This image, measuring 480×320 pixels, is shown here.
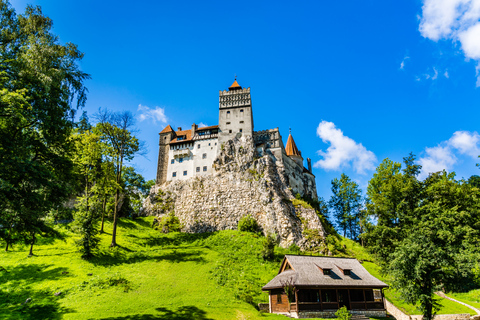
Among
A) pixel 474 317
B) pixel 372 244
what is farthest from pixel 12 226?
pixel 372 244

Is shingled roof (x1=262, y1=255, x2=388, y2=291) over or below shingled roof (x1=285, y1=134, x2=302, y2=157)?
below

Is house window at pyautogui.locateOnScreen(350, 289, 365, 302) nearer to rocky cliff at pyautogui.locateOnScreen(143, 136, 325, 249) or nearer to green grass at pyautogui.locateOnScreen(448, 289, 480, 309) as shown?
green grass at pyautogui.locateOnScreen(448, 289, 480, 309)

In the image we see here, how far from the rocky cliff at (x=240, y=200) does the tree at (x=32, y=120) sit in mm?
37133

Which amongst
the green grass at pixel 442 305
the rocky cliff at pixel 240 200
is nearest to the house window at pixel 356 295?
the green grass at pixel 442 305

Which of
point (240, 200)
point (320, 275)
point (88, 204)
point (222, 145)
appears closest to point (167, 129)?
point (222, 145)

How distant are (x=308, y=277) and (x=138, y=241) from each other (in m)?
26.0

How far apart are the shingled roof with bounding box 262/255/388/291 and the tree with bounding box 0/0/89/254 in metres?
22.3

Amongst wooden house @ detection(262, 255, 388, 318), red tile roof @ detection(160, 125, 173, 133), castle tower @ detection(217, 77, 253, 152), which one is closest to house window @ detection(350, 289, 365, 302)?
wooden house @ detection(262, 255, 388, 318)

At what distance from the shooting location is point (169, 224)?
52281 millimetres

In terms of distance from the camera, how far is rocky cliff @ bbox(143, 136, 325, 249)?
5000 centimetres

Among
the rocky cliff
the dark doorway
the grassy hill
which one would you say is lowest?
the dark doorway

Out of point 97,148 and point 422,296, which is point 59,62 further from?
point 422,296

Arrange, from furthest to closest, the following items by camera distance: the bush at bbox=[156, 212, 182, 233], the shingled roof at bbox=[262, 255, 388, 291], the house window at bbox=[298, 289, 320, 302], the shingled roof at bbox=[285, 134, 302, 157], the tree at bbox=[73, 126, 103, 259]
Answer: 1. the shingled roof at bbox=[285, 134, 302, 157]
2. the bush at bbox=[156, 212, 182, 233]
3. the tree at bbox=[73, 126, 103, 259]
4. the shingled roof at bbox=[262, 255, 388, 291]
5. the house window at bbox=[298, 289, 320, 302]

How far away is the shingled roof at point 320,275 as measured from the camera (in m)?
29.4
